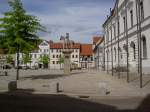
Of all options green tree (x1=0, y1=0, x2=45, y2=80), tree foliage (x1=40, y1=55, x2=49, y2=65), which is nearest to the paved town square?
green tree (x1=0, y1=0, x2=45, y2=80)

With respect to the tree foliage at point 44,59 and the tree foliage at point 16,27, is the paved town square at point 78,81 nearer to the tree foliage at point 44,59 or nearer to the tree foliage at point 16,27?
the tree foliage at point 16,27

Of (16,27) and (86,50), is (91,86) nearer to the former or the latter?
(16,27)

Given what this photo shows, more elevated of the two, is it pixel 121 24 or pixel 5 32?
pixel 121 24

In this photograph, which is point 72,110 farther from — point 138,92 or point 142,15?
point 142,15

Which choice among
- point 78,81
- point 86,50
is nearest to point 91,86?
point 78,81

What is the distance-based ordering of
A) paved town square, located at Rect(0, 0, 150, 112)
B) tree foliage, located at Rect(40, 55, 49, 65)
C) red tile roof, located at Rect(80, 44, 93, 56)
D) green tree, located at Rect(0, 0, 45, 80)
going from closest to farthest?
paved town square, located at Rect(0, 0, 150, 112), green tree, located at Rect(0, 0, 45, 80), tree foliage, located at Rect(40, 55, 49, 65), red tile roof, located at Rect(80, 44, 93, 56)

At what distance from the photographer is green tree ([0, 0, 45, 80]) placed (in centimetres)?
3044

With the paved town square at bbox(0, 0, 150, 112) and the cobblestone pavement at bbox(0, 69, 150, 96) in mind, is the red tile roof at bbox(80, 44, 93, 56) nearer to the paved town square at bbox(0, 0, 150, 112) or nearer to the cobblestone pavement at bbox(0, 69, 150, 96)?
the paved town square at bbox(0, 0, 150, 112)

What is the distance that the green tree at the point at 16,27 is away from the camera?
30438 millimetres

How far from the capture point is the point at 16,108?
42.9 ft

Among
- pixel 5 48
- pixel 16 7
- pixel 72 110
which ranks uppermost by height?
pixel 16 7

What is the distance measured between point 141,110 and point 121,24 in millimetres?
38074

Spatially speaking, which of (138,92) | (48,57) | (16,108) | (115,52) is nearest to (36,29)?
(138,92)

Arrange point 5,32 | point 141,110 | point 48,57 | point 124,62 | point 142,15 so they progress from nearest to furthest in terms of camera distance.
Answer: point 141,110 < point 5,32 < point 142,15 < point 124,62 < point 48,57
